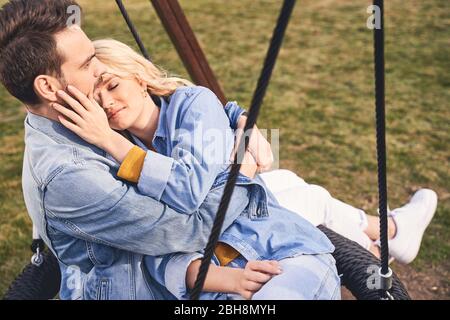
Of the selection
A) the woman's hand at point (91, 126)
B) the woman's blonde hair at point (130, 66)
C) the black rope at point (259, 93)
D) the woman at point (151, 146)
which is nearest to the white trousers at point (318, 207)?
the woman at point (151, 146)

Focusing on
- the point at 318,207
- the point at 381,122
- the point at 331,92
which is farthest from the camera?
the point at 331,92

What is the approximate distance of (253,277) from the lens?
1380 mm

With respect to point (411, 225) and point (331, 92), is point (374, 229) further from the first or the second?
point (331, 92)

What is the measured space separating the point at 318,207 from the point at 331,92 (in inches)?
97.9

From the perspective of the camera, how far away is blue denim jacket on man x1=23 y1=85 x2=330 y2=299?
4.42 ft

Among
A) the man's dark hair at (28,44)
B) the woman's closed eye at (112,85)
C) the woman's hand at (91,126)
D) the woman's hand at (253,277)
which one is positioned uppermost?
the man's dark hair at (28,44)

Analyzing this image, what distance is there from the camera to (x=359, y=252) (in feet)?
5.75

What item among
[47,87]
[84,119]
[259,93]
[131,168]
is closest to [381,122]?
[259,93]

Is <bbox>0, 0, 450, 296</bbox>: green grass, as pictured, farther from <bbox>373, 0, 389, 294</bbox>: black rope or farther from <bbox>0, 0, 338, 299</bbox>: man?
<bbox>373, 0, 389, 294</bbox>: black rope

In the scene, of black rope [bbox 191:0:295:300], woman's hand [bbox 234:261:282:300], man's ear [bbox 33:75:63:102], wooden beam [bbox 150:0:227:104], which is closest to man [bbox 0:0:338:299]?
man's ear [bbox 33:75:63:102]

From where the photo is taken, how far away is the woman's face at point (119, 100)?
1515 millimetres

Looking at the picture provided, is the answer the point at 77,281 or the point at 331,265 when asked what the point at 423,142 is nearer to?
the point at 331,265

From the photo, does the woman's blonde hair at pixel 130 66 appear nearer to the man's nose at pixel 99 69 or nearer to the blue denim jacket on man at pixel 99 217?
the man's nose at pixel 99 69

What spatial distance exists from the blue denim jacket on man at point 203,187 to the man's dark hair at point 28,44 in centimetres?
35
